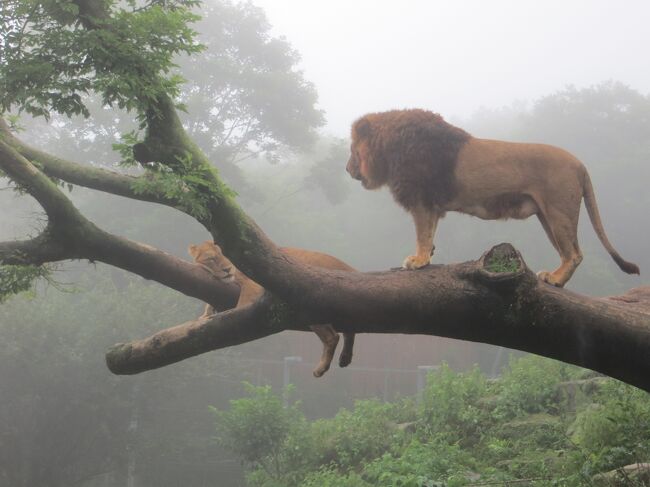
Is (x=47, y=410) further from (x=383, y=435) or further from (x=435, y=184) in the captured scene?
(x=435, y=184)

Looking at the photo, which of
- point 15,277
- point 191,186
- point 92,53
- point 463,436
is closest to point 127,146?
point 191,186

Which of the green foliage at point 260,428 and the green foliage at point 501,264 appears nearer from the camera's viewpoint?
the green foliage at point 501,264

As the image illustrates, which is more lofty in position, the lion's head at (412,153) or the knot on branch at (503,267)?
the lion's head at (412,153)

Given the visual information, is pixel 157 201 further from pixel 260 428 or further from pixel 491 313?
pixel 260 428

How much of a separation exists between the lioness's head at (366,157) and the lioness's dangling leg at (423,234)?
503 mm

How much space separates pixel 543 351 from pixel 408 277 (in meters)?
0.82

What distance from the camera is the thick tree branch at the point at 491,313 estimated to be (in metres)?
3.09

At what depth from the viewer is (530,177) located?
11.9ft

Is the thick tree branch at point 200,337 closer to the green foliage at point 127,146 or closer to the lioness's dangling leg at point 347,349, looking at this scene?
the lioness's dangling leg at point 347,349

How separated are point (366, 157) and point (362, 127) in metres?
0.21

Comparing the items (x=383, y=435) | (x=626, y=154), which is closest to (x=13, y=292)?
(x=383, y=435)

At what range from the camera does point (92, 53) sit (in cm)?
304

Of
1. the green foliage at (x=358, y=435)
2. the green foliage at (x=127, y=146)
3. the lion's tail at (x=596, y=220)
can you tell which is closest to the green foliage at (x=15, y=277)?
the green foliage at (x=127, y=146)

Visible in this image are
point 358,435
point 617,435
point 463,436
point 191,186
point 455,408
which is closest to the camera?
point 191,186
